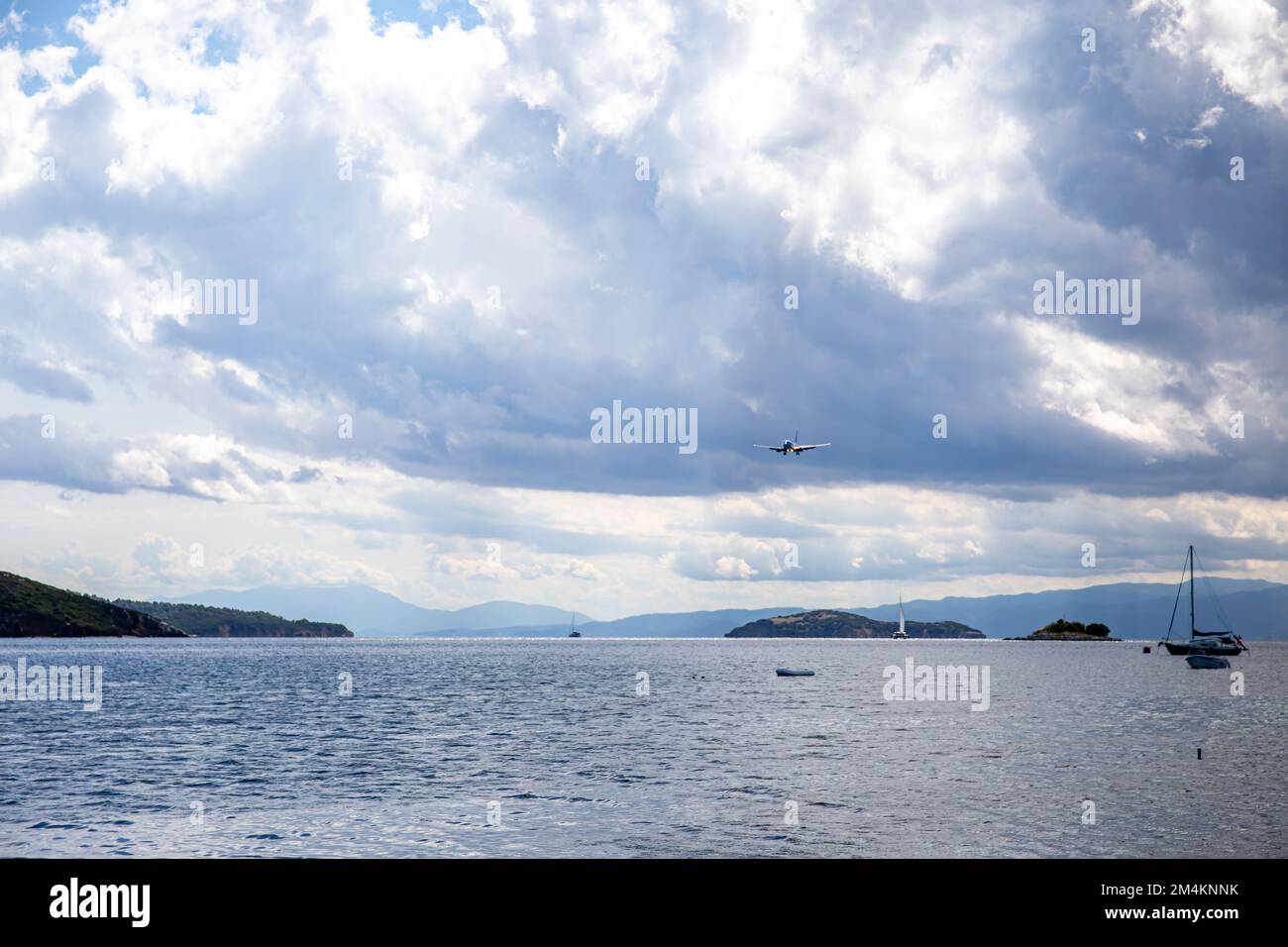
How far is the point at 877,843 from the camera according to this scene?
5197 cm

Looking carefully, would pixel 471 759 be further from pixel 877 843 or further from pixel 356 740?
pixel 877 843

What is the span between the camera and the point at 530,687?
197250 mm

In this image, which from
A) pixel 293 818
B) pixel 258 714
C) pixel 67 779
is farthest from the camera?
pixel 258 714

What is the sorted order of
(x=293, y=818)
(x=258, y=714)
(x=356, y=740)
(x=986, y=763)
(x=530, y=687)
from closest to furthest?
(x=293, y=818) < (x=986, y=763) < (x=356, y=740) < (x=258, y=714) < (x=530, y=687)

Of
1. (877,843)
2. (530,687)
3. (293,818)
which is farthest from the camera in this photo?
(530,687)

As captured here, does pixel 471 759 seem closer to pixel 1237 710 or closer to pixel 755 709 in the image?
pixel 755 709

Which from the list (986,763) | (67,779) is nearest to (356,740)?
(67,779)

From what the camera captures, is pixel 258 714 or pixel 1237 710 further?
pixel 1237 710
